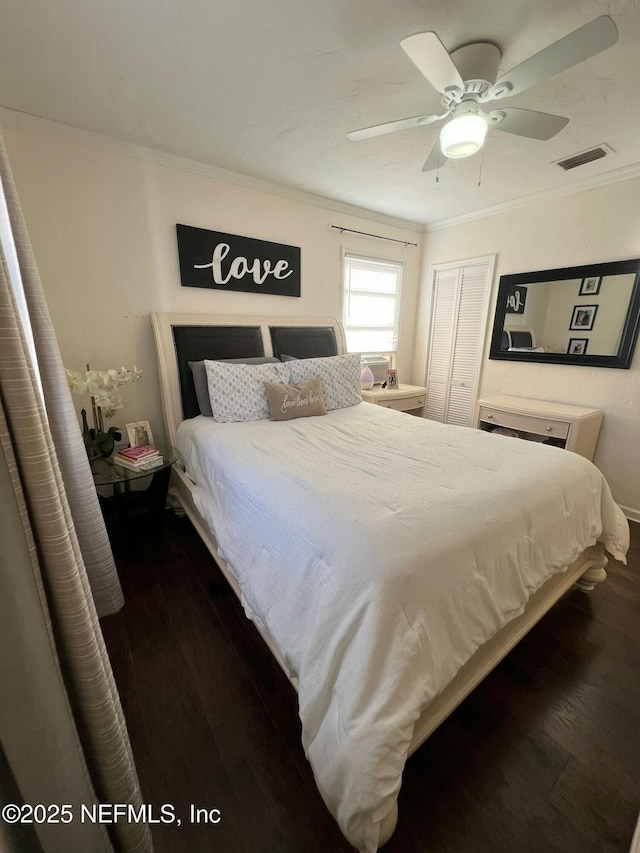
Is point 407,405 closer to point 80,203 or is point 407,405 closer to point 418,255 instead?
point 418,255

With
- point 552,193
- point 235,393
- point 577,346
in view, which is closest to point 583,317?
point 577,346

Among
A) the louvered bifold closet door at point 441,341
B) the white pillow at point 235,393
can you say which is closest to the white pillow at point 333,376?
the white pillow at point 235,393

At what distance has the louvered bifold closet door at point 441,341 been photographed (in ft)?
12.0

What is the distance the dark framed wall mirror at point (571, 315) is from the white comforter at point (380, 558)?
165cm

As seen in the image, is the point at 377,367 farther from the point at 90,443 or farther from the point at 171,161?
the point at 90,443

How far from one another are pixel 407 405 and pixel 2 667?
3.37 meters

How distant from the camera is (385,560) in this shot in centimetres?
88

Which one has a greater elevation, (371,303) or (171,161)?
(171,161)

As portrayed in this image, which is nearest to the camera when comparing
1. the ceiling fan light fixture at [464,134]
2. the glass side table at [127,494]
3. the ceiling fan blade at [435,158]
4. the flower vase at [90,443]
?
the ceiling fan light fixture at [464,134]

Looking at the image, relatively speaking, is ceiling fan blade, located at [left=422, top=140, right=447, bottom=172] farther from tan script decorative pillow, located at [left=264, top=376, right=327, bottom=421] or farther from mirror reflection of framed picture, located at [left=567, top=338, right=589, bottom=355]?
mirror reflection of framed picture, located at [left=567, top=338, right=589, bottom=355]

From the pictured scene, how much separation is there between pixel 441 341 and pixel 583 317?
4.39 ft

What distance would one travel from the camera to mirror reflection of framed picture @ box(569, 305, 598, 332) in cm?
267

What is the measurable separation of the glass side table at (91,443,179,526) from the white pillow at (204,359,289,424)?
0.45m

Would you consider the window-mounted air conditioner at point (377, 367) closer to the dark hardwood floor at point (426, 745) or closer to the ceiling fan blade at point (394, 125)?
the ceiling fan blade at point (394, 125)
